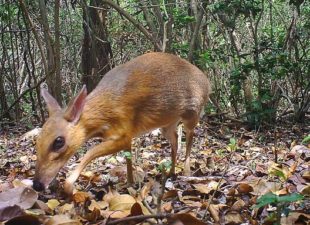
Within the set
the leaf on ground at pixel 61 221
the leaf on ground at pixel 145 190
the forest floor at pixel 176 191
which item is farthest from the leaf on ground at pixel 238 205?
the leaf on ground at pixel 61 221

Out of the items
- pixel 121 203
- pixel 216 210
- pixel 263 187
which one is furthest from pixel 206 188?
pixel 121 203

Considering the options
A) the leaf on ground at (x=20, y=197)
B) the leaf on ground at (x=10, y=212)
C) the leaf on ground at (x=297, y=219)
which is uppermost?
the leaf on ground at (x=10, y=212)

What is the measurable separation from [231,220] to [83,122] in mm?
1721

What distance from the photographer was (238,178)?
4555 mm

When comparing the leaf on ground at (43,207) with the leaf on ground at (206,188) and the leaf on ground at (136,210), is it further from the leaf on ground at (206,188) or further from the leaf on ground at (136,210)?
the leaf on ground at (206,188)

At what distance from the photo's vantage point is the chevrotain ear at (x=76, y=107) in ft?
14.0

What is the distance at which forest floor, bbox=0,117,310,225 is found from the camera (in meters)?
3.01

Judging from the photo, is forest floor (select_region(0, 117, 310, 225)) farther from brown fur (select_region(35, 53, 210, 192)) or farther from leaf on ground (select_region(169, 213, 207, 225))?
brown fur (select_region(35, 53, 210, 192))

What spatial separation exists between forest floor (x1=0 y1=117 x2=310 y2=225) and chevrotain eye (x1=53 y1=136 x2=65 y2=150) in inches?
14.5

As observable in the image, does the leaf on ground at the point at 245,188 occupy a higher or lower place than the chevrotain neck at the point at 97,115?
lower

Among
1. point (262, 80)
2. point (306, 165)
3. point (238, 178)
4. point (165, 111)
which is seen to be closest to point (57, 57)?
point (165, 111)

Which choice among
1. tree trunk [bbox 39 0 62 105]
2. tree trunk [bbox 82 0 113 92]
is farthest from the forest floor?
tree trunk [bbox 82 0 113 92]

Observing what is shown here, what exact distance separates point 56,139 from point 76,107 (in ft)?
1.15

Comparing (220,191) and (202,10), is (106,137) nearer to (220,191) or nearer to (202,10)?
(220,191)
